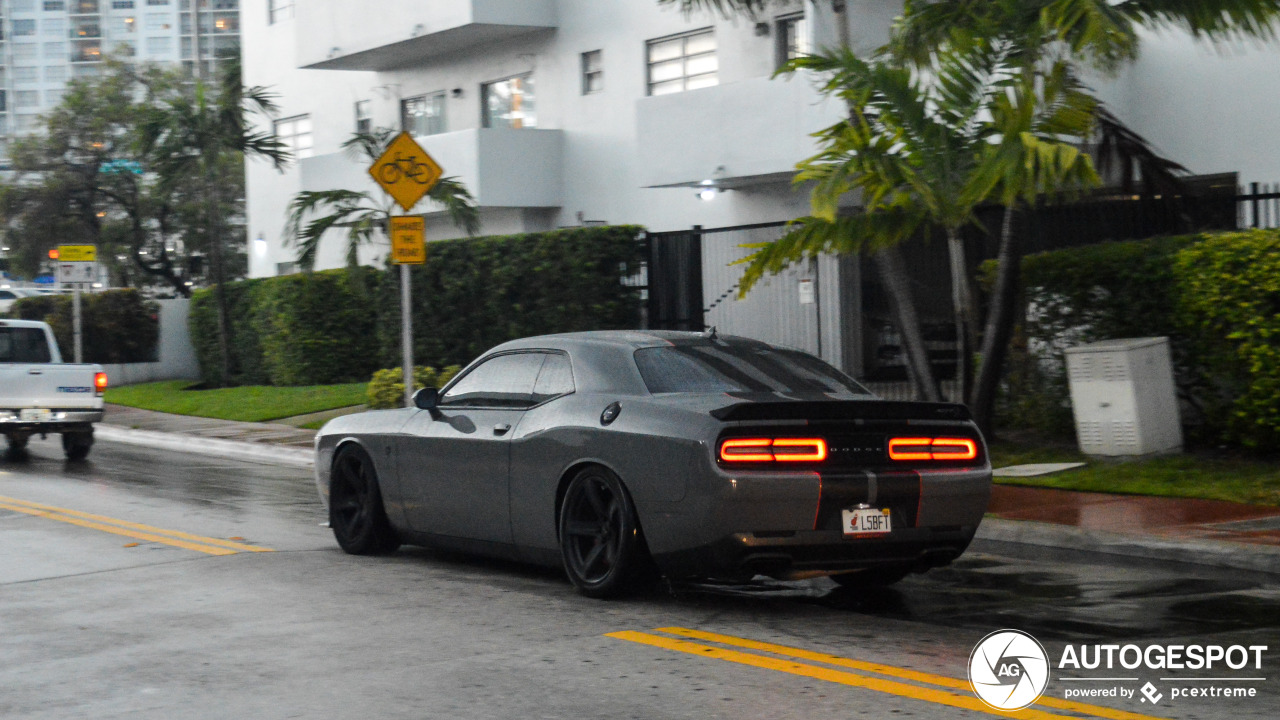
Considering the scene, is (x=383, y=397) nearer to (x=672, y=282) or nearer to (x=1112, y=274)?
(x=672, y=282)

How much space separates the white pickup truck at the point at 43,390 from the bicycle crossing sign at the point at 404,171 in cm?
554

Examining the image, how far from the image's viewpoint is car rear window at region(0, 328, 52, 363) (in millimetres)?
18308

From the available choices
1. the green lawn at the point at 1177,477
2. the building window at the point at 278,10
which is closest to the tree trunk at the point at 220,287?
the building window at the point at 278,10

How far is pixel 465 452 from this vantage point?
899 centimetres

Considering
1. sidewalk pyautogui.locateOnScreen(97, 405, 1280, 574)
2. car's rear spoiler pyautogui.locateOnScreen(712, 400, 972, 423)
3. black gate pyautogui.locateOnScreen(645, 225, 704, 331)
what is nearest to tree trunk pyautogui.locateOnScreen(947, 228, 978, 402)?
sidewalk pyautogui.locateOnScreen(97, 405, 1280, 574)

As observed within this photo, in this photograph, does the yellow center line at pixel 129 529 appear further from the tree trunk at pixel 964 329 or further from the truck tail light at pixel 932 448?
the tree trunk at pixel 964 329

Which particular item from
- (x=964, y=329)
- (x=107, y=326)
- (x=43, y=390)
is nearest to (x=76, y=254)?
(x=107, y=326)

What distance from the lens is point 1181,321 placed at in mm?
13484

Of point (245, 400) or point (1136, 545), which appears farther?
point (245, 400)

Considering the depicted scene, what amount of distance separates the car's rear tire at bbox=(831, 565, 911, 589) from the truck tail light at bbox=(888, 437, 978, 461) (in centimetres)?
74

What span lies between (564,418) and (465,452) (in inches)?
37.7

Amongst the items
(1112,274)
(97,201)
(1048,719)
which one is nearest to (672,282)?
(1112,274)

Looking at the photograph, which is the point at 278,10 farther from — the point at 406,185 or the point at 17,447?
the point at 406,185

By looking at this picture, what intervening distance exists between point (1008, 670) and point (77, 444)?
15.0 metres
